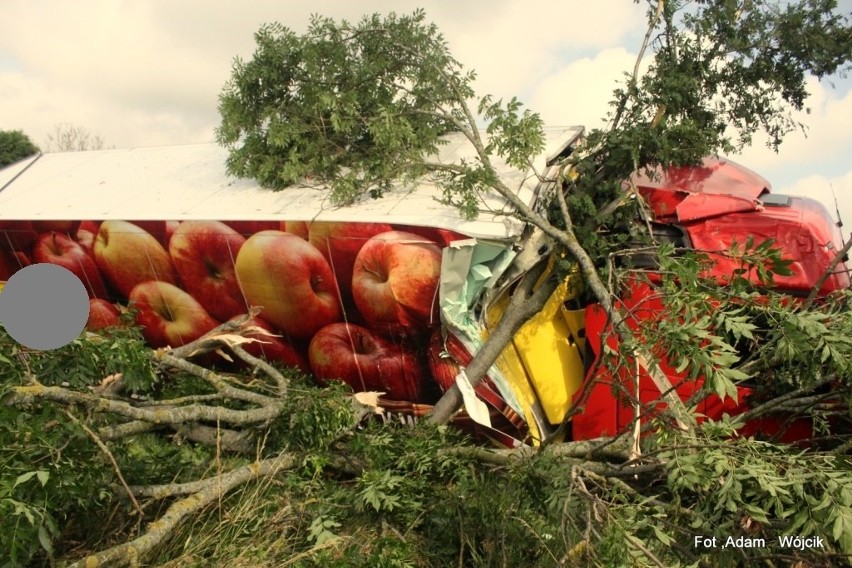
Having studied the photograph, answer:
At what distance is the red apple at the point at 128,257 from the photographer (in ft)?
16.9

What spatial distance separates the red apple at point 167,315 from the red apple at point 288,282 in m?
0.65

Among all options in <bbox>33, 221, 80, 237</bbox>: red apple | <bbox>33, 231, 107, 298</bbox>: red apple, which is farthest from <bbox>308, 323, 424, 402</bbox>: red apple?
<bbox>33, 221, 80, 237</bbox>: red apple

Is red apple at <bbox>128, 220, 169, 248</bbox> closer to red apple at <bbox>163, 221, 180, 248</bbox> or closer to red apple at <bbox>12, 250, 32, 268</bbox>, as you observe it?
red apple at <bbox>163, 221, 180, 248</bbox>

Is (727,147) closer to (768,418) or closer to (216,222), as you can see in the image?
(768,418)

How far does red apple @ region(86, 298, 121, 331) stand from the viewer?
5.57 m

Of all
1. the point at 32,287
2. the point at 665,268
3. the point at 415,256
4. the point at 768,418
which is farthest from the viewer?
the point at 415,256

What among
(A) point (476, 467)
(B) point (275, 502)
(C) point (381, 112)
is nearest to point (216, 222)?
(C) point (381, 112)

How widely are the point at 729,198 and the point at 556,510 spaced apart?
8.02ft

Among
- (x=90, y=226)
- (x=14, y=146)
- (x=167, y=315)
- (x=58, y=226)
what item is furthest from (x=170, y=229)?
(x=14, y=146)

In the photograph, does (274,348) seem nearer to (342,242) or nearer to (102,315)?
(342,242)

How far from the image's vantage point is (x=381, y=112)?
4777mm

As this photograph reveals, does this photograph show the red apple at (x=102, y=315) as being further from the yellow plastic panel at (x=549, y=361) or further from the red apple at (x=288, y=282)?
the yellow plastic panel at (x=549, y=361)

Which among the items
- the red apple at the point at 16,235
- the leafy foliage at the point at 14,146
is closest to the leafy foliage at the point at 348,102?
the red apple at the point at 16,235

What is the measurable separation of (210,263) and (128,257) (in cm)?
92
